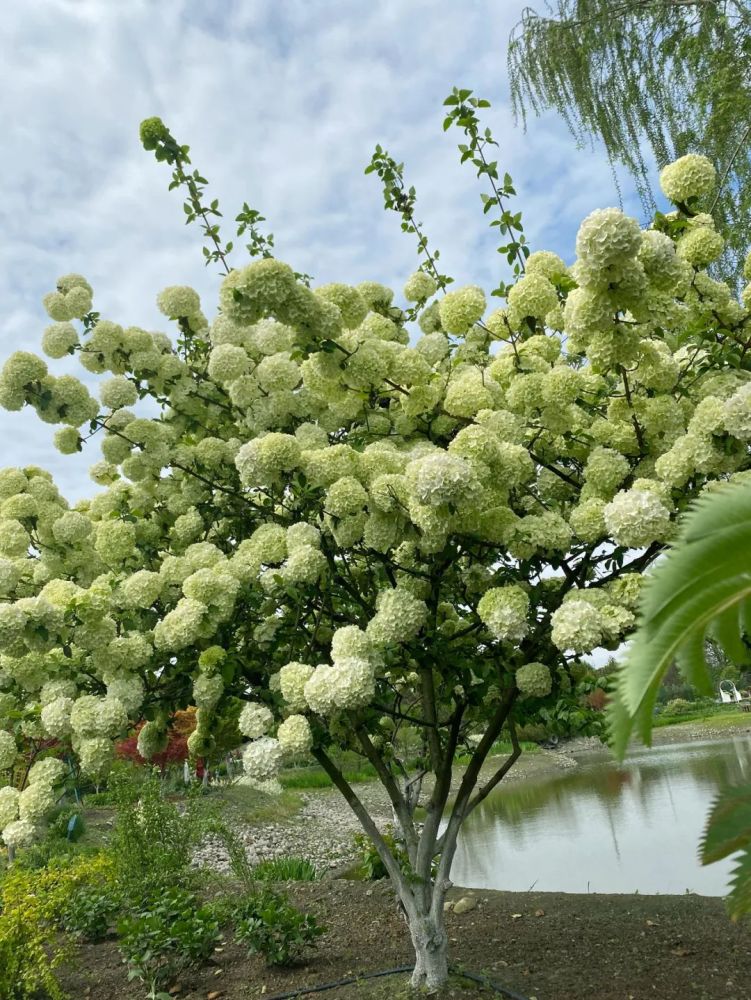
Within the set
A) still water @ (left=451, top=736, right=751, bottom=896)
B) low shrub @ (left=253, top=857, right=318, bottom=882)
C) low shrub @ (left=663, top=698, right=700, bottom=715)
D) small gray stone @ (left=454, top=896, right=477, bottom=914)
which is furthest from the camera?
low shrub @ (left=663, top=698, right=700, bottom=715)

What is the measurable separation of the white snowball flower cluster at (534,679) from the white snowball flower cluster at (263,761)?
2.79 ft

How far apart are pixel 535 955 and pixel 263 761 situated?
223cm

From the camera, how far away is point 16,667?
9.91 feet

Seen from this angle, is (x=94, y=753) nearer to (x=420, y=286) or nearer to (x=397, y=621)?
(x=397, y=621)

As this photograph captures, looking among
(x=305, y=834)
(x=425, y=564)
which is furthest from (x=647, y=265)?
(x=305, y=834)

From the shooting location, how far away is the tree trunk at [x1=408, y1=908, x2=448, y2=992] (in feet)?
11.1

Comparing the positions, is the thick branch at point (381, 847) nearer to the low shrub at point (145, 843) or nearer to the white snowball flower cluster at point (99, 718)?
the white snowball flower cluster at point (99, 718)

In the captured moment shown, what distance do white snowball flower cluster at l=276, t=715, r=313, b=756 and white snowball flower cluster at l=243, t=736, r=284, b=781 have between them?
3 cm

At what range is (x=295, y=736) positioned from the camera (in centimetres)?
262

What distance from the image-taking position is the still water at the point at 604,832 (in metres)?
7.09

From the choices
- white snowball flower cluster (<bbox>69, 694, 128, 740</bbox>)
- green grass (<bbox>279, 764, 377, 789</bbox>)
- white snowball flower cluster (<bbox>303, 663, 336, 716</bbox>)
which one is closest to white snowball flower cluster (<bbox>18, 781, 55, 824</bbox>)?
white snowball flower cluster (<bbox>69, 694, 128, 740</bbox>)

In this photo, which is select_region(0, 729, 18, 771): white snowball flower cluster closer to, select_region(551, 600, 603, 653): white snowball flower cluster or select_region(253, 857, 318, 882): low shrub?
select_region(551, 600, 603, 653): white snowball flower cluster

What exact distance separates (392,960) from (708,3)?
6233 mm

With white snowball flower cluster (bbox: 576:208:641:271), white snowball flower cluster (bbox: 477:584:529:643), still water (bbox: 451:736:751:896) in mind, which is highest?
→ white snowball flower cluster (bbox: 576:208:641:271)
